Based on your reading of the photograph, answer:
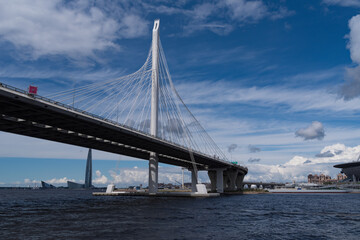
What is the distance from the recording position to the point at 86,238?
21719 mm

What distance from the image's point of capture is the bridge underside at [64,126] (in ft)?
136

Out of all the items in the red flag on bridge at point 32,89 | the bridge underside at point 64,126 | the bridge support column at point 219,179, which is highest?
the red flag on bridge at point 32,89

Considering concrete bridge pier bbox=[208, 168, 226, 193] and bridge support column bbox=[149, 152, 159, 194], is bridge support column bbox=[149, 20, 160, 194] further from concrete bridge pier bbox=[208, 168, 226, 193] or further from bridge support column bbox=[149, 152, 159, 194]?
concrete bridge pier bbox=[208, 168, 226, 193]

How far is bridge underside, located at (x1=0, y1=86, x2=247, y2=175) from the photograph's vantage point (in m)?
41.4

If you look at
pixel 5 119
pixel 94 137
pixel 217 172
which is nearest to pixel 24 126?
pixel 5 119

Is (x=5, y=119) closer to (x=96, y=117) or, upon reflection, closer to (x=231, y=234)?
(x=96, y=117)

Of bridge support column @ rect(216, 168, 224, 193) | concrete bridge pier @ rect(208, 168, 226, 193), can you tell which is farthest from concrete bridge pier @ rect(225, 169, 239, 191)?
bridge support column @ rect(216, 168, 224, 193)

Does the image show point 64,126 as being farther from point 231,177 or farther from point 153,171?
point 231,177

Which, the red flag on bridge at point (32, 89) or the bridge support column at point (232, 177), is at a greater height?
the red flag on bridge at point (32, 89)

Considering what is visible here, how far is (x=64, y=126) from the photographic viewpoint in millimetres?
54812

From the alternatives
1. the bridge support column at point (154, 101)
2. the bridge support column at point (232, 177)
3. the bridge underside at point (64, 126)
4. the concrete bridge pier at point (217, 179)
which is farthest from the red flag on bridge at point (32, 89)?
the bridge support column at point (232, 177)

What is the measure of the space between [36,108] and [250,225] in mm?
30030

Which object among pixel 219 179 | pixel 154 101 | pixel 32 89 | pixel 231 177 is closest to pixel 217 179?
pixel 219 179

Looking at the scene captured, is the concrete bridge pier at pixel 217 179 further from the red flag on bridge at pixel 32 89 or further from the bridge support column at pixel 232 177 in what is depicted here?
the red flag on bridge at pixel 32 89
